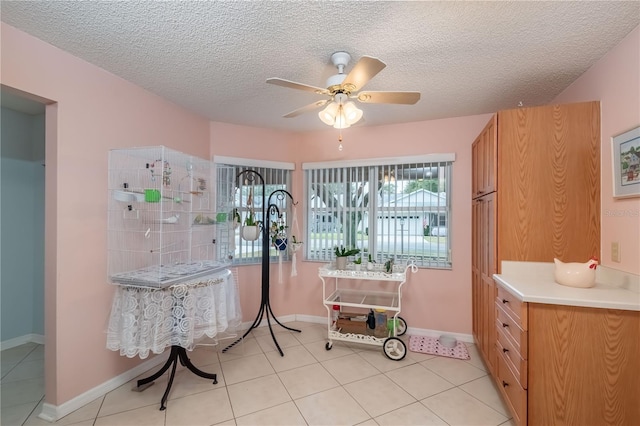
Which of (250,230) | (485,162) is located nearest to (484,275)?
(485,162)

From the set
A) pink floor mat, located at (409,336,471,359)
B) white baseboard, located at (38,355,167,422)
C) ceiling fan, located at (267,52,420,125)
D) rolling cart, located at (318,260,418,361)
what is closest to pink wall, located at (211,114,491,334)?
pink floor mat, located at (409,336,471,359)

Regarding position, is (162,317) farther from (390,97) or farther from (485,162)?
(485,162)

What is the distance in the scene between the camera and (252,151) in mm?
3539

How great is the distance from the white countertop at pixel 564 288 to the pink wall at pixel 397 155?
3.39ft

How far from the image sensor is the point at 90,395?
2.09 meters

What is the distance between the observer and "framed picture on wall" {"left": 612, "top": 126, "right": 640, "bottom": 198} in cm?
165

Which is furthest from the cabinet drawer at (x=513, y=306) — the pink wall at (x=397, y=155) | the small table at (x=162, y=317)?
the small table at (x=162, y=317)

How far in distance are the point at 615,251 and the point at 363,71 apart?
2.00m

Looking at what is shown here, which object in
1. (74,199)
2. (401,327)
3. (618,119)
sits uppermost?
A: (618,119)

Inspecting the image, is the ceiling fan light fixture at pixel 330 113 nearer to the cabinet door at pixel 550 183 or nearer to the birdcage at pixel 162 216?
the birdcage at pixel 162 216

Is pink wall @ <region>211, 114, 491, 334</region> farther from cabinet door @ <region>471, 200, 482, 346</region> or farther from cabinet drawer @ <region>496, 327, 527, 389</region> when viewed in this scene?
cabinet drawer @ <region>496, 327, 527, 389</region>

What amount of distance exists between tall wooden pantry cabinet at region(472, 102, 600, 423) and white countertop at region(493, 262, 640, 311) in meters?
0.08

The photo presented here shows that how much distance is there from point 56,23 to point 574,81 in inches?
145

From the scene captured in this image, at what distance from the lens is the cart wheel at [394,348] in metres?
2.70
